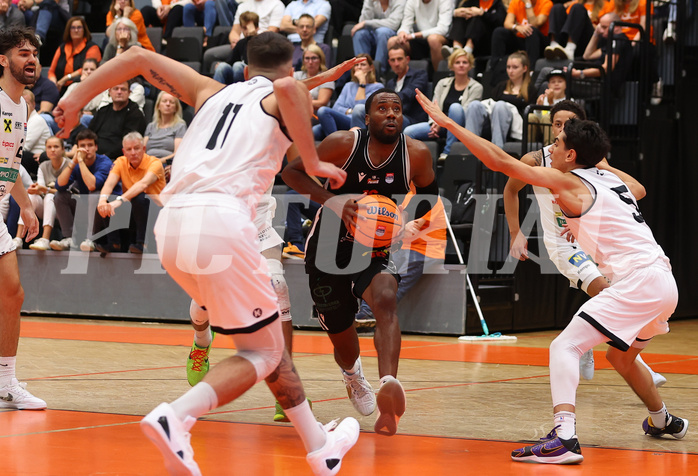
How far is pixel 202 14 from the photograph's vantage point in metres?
16.5

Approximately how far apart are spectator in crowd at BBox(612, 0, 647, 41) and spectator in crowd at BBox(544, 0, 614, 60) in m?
0.47

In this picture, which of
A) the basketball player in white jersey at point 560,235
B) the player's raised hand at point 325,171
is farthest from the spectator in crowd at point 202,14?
the player's raised hand at point 325,171

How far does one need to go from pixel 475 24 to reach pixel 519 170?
9.03m

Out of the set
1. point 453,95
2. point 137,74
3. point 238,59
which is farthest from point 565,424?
point 238,59

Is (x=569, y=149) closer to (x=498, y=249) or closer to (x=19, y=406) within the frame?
(x=19, y=406)

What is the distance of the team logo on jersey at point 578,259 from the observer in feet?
24.7

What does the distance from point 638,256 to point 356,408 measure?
1.92 metres

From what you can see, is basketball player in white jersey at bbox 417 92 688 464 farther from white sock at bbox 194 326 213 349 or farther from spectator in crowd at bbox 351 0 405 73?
spectator in crowd at bbox 351 0 405 73

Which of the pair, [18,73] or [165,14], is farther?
[165,14]

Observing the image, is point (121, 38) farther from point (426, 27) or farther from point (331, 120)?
A: point (426, 27)

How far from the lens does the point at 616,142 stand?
12234 mm

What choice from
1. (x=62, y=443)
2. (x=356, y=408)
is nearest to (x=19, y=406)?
(x=62, y=443)

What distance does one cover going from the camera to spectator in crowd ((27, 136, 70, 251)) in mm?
12469

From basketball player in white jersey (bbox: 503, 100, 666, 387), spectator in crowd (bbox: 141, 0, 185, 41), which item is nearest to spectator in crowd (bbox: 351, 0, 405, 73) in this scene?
spectator in crowd (bbox: 141, 0, 185, 41)
